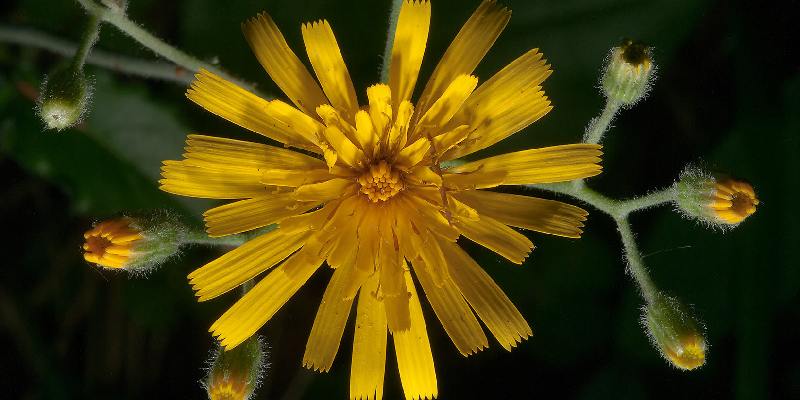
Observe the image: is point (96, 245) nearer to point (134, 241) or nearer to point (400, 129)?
point (134, 241)

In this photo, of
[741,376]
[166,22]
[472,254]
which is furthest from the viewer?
[166,22]

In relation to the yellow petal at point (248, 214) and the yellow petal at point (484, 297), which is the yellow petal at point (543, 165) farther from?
the yellow petal at point (248, 214)

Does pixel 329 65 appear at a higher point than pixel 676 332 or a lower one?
higher

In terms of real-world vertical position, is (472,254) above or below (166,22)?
below

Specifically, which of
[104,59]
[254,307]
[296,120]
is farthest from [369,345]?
[104,59]

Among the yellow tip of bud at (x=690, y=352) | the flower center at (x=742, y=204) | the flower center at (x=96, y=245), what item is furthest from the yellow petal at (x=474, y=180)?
the flower center at (x=96, y=245)

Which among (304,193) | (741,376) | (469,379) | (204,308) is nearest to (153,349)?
(204,308)

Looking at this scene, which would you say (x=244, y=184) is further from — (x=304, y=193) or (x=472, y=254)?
(x=472, y=254)
